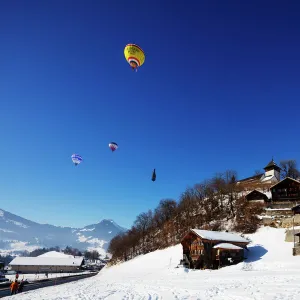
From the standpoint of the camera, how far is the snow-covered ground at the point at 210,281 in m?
16.4

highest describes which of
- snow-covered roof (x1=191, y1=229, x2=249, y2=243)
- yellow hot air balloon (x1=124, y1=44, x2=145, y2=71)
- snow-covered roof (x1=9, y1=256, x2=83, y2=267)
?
yellow hot air balloon (x1=124, y1=44, x2=145, y2=71)

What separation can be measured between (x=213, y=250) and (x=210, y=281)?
58.9 feet

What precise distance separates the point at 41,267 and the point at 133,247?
231 ft

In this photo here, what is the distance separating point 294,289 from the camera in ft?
52.1

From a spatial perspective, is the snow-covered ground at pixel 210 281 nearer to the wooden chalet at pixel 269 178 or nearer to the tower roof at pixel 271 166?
the wooden chalet at pixel 269 178

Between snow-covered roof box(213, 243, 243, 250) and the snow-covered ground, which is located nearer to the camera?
the snow-covered ground

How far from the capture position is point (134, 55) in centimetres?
3747

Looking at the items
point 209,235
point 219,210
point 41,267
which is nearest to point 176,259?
point 209,235

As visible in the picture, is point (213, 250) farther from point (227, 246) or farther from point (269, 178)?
point (269, 178)

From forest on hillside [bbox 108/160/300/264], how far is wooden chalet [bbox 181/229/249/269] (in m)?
11.1

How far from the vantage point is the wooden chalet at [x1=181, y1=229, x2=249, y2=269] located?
3988 cm

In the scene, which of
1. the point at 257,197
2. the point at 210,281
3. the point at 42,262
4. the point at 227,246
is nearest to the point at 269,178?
the point at 257,197

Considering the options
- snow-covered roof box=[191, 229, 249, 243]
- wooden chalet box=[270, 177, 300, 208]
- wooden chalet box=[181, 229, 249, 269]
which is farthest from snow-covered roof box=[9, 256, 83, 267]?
snow-covered roof box=[191, 229, 249, 243]

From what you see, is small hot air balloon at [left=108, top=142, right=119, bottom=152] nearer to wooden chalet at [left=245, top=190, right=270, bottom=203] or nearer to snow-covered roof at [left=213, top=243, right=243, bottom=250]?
snow-covered roof at [left=213, top=243, right=243, bottom=250]
